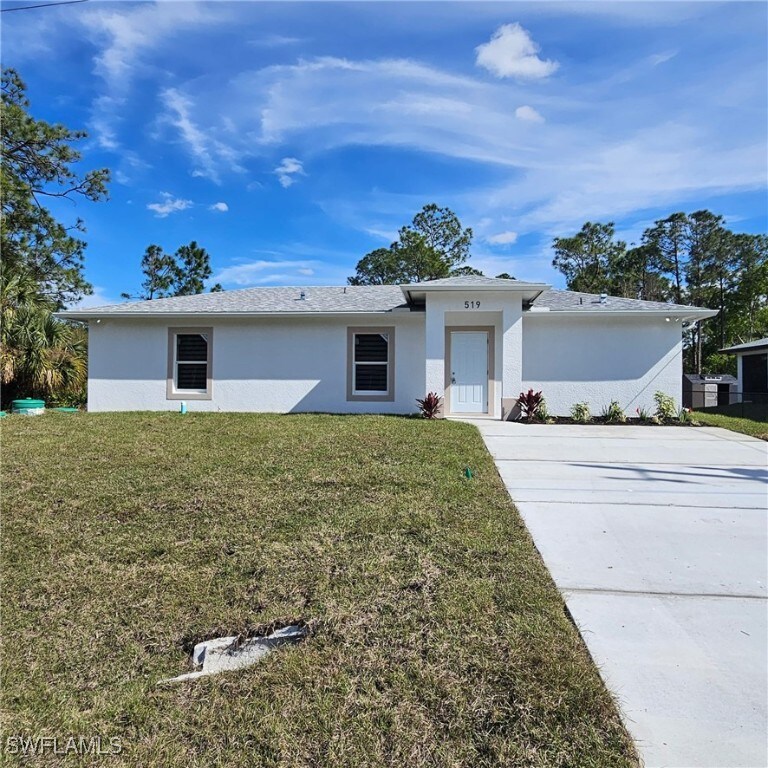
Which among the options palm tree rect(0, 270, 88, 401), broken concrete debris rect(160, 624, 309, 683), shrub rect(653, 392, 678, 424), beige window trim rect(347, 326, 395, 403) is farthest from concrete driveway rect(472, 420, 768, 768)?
palm tree rect(0, 270, 88, 401)

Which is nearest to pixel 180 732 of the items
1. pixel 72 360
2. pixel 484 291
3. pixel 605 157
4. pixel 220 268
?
pixel 484 291

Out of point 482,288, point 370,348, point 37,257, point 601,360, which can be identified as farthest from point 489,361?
point 37,257

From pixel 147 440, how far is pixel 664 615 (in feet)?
25.2

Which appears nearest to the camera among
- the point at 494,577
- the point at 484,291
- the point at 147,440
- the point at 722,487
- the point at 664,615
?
the point at 664,615

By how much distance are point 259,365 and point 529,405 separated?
7327mm

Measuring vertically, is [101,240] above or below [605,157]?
above

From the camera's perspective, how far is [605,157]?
11195 mm

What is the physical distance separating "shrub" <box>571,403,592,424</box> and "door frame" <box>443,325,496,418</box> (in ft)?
6.84

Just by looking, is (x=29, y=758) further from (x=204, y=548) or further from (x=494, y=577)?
(x=494, y=577)

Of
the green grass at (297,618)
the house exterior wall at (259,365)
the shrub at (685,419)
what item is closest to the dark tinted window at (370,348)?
the house exterior wall at (259,365)

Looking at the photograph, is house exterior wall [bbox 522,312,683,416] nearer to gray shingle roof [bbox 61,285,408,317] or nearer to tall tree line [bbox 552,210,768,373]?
gray shingle roof [bbox 61,285,408,317]

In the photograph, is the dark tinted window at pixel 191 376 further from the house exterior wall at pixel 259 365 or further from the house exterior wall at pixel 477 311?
the house exterior wall at pixel 477 311

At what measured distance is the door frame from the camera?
12062 millimetres

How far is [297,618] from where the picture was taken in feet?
9.33
